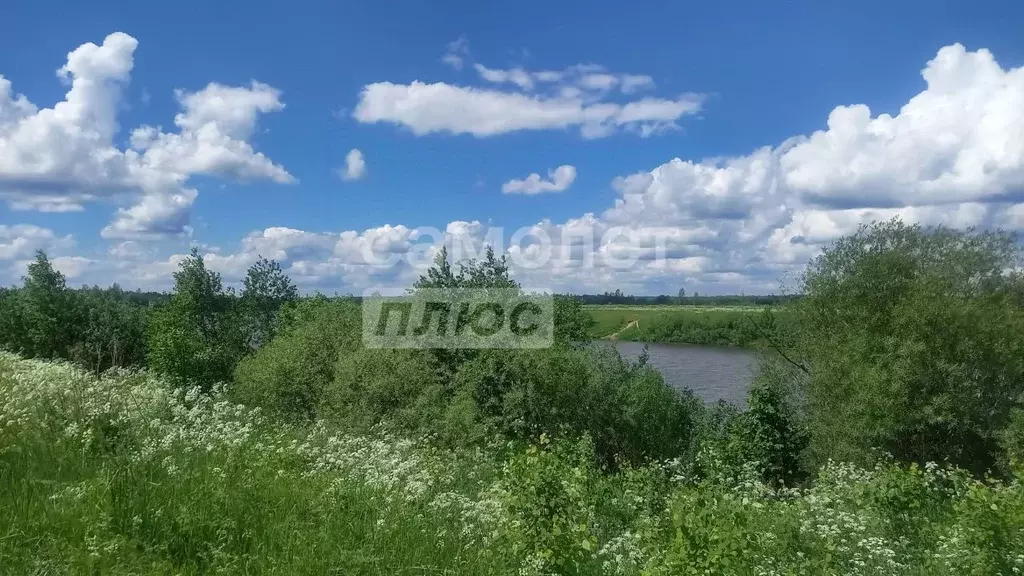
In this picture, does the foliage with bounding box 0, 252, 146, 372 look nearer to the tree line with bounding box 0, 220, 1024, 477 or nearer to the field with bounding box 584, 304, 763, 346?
the tree line with bounding box 0, 220, 1024, 477

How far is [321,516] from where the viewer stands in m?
3.87

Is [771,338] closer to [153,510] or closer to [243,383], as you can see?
[243,383]

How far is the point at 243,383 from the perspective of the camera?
20.3 m

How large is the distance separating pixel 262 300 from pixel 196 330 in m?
4.31

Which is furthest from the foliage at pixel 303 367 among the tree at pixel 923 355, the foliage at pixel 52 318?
the tree at pixel 923 355

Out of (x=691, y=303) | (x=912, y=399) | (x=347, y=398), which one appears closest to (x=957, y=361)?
(x=912, y=399)

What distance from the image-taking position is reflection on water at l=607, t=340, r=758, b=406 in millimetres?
29759

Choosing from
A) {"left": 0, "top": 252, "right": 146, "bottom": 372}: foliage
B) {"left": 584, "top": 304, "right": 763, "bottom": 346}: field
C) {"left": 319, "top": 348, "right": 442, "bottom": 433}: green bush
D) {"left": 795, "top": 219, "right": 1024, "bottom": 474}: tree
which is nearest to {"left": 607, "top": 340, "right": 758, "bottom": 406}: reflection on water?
{"left": 584, "top": 304, "right": 763, "bottom": 346}: field

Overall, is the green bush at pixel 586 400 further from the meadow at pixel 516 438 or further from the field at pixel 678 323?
the field at pixel 678 323

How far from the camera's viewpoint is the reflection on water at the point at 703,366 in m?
29.8

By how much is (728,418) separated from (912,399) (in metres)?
7.65

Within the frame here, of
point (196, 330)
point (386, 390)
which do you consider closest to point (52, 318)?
point (196, 330)

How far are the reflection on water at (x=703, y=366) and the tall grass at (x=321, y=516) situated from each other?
773 inches

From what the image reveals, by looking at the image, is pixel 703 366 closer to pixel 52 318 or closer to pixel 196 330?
pixel 196 330
